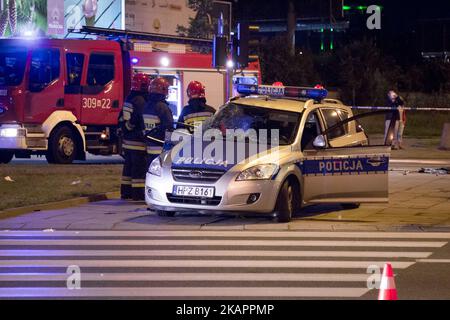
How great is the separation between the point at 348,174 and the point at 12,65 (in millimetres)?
10537

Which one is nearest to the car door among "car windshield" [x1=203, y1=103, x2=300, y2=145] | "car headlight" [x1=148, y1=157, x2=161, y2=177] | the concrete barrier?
"car windshield" [x1=203, y1=103, x2=300, y2=145]

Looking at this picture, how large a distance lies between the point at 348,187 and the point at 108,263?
4.61 m

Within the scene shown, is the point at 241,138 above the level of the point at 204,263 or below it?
above

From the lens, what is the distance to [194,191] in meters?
12.5

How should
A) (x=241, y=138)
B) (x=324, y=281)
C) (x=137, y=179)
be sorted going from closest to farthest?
1. (x=324, y=281)
2. (x=241, y=138)
3. (x=137, y=179)

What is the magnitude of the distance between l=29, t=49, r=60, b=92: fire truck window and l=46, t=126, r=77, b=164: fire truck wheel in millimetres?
1053

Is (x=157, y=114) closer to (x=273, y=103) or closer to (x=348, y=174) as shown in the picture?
(x=273, y=103)

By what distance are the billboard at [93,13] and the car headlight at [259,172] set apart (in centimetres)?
3224

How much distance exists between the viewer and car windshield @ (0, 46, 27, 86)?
21.7 m

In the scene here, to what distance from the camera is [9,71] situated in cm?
2186

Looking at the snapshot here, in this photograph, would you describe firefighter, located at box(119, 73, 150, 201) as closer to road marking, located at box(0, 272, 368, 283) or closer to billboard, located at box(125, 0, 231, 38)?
road marking, located at box(0, 272, 368, 283)

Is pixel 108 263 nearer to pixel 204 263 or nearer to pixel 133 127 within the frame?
pixel 204 263

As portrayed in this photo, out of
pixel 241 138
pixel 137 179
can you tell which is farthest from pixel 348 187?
pixel 137 179

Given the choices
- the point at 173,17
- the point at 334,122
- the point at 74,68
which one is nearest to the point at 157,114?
the point at 334,122
